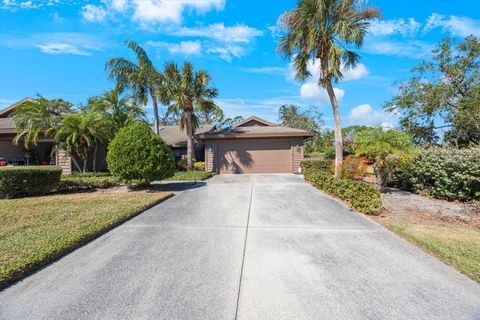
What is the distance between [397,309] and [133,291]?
9.10 feet

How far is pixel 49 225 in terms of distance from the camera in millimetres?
4688

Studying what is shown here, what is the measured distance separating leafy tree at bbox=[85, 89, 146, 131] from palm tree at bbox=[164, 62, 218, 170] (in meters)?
2.46

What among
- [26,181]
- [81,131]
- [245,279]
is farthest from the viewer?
[81,131]

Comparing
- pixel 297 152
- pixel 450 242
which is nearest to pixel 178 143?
pixel 297 152

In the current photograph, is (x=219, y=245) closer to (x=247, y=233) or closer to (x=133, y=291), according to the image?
(x=247, y=233)

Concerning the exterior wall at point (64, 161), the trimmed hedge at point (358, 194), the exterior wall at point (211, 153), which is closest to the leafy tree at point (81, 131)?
the exterior wall at point (64, 161)

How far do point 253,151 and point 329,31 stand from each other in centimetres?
823

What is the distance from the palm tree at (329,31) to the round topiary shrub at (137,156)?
748cm

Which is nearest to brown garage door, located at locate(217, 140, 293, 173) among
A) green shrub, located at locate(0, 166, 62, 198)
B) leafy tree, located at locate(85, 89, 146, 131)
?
leafy tree, located at locate(85, 89, 146, 131)

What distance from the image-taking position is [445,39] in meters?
14.2

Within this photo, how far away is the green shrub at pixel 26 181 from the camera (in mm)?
7496

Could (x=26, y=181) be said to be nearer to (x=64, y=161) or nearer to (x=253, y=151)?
(x=64, y=161)

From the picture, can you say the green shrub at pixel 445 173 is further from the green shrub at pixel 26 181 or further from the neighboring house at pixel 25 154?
the neighboring house at pixel 25 154

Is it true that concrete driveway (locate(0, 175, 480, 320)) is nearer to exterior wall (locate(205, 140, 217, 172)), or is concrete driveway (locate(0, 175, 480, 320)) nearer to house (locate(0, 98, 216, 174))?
exterior wall (locate(205, 140, 217, 172))
